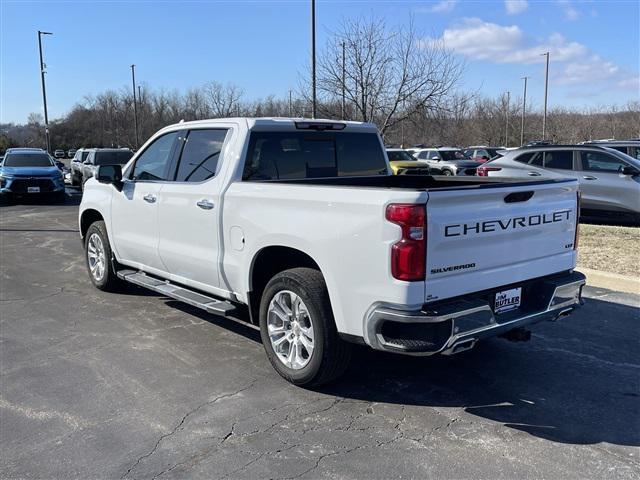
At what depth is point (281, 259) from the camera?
4578mm

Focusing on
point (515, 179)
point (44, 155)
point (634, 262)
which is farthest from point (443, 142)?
point (515, 179)

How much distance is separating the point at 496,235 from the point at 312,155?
6.98 ft

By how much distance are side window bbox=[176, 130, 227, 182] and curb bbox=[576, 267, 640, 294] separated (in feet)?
16.5

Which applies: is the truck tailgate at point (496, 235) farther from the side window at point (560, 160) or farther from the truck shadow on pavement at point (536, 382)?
the side window at point (560, 160)

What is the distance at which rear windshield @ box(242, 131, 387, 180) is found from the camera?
16.5 ft

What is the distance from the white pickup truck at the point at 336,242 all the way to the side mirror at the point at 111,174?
21 cm

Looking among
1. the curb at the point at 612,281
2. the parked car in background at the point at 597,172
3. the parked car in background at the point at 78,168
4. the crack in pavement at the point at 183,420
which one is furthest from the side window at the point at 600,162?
the parked car in background at the point at 78,168

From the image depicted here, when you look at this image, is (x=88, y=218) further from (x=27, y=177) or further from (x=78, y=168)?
(x=78, y=168)

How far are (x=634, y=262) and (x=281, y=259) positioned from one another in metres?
5.65

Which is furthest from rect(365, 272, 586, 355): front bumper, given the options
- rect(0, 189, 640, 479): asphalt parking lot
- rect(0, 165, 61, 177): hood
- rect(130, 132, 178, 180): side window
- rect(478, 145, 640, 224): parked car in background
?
rect(0, 165, 61, 177): hood

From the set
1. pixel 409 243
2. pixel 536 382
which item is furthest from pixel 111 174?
pixel 536 382

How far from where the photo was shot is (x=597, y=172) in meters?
11.9

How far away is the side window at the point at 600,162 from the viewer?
11.9 meters

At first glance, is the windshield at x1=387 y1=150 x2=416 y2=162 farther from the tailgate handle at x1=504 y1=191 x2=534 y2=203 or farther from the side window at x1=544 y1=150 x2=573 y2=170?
the tailgate handle at x1=504 y1=191 x2=534 y2=203
